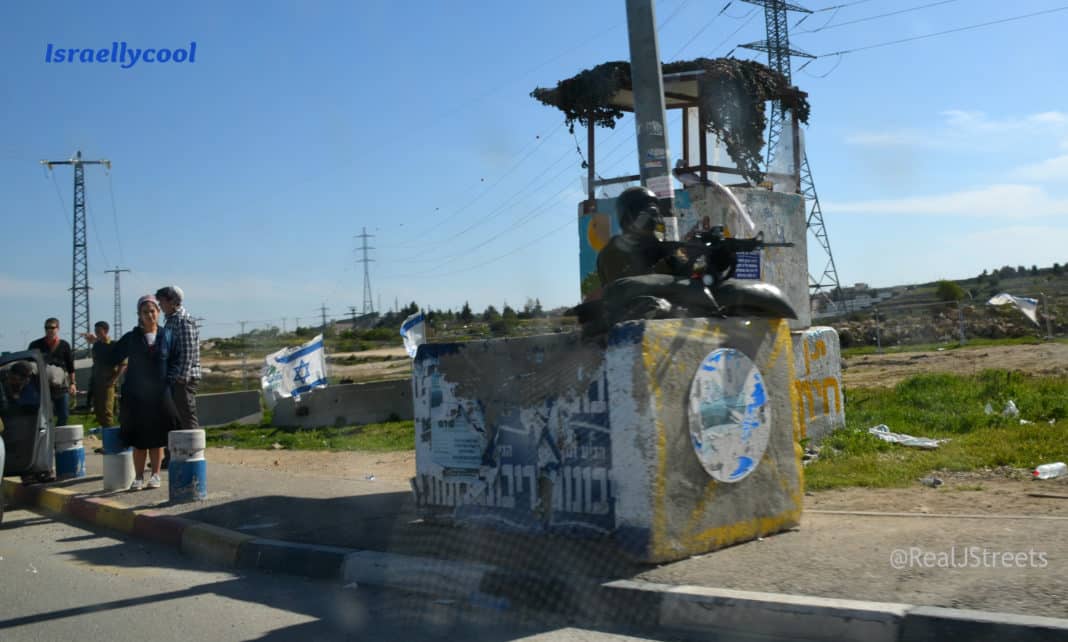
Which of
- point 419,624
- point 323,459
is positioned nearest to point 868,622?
point 419,624

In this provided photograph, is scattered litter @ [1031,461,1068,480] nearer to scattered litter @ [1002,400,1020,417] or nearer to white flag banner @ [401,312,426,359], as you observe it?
scattered litter @ [1002,400,1020,417]

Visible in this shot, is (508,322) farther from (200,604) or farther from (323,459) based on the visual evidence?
(200,604)

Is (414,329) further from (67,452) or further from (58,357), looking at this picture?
(67,452)

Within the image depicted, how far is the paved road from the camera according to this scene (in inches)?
173

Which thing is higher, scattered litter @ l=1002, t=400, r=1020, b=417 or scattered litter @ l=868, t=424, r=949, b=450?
scattered litter @ l=1002, t=400, r=1020, b=417

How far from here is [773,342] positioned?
548cm

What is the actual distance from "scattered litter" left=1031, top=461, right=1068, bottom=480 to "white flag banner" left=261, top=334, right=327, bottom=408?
11.8 m

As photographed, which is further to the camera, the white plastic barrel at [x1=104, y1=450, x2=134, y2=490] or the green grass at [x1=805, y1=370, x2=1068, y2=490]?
the white plastic barrel at [x1=104, y1=450, x2=134, y2=490]

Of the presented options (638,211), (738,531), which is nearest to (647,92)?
(638,211)

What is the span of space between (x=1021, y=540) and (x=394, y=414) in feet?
39.0

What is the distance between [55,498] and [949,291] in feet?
116

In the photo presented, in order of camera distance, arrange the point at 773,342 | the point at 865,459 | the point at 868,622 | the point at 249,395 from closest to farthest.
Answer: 1. the point at 868,622
2. the point at 773,342
3. the point at 865,459
4. the point at 249,395

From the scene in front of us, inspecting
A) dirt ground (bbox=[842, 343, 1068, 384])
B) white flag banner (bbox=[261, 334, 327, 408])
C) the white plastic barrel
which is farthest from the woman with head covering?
dirt ground (bbox=[842, 343, 1068, 384])

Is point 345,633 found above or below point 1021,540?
below
